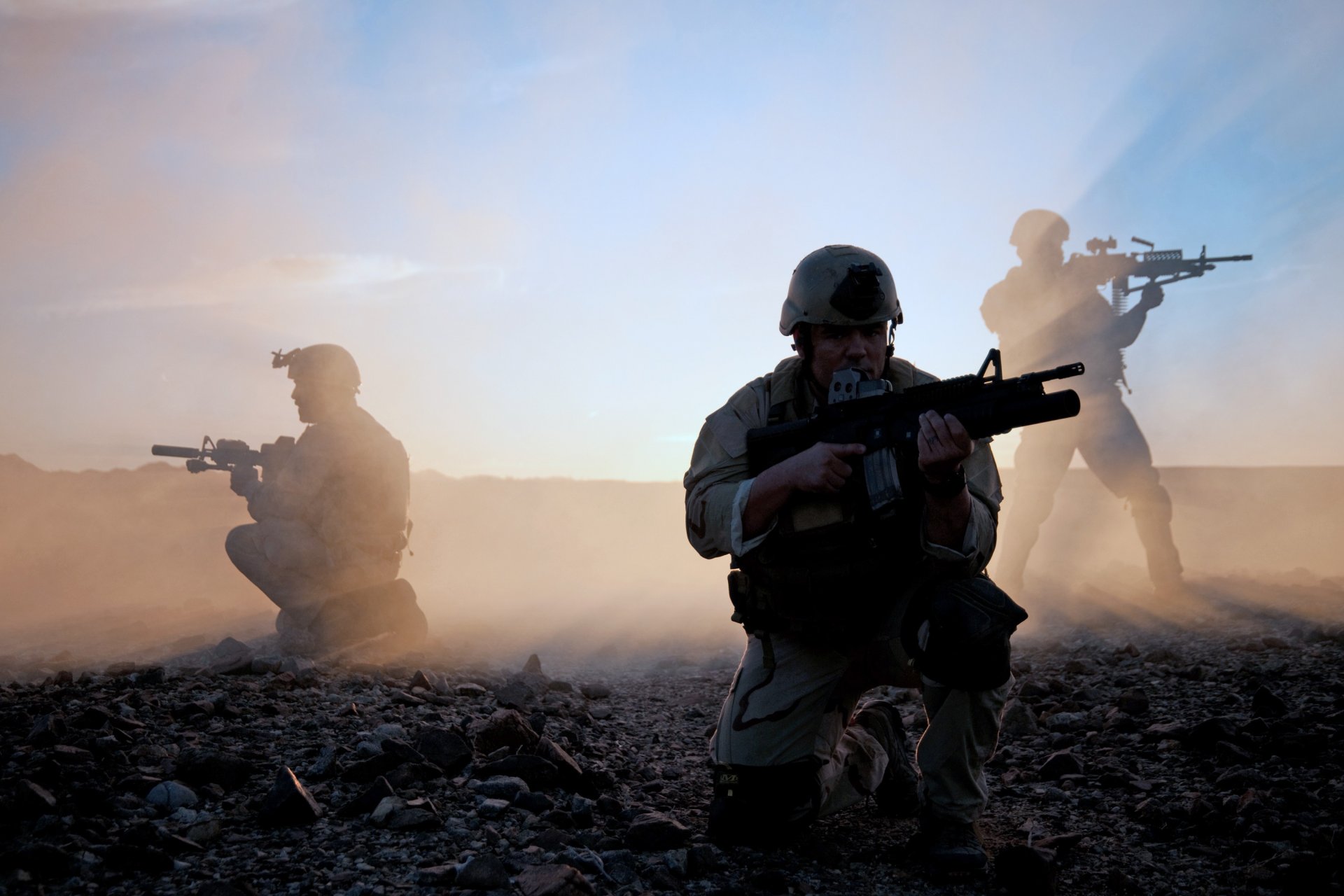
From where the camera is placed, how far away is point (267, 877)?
2447 mm

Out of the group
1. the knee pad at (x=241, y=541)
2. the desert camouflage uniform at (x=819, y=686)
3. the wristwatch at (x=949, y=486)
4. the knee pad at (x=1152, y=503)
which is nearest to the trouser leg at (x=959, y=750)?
the desert camouflage uniform at (x=819, y=686)

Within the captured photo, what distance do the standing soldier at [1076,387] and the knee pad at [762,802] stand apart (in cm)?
779

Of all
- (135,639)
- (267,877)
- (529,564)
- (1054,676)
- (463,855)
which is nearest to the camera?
(267,877)

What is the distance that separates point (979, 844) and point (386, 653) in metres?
6.61

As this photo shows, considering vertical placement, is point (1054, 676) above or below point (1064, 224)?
below

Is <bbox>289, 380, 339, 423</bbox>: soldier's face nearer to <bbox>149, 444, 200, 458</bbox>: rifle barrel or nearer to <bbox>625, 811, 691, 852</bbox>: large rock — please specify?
<bbox>149, 444, 200, 458</bbox>: rifle barrel

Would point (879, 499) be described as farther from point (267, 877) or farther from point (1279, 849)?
point (267, 877)

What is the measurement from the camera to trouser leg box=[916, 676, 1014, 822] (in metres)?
2.97

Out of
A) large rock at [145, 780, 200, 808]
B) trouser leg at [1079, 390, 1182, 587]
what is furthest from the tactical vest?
trouser leg at [1079, 390, 1182, 587]

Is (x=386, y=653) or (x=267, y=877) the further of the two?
(x=386, y=653)

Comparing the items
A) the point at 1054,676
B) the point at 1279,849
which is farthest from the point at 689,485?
the point at 1054,676

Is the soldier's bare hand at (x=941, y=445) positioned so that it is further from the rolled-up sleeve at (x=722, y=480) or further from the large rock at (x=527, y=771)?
the large rock at (x=527, y=771)

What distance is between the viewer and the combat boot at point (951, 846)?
109 inches

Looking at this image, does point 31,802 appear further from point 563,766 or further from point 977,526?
point 977,526
